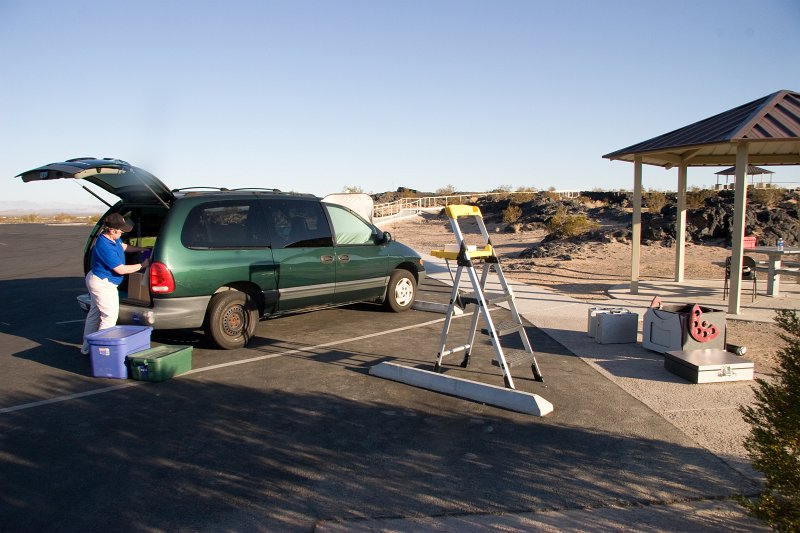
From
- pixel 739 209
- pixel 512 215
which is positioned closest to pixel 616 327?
pixel 739 209

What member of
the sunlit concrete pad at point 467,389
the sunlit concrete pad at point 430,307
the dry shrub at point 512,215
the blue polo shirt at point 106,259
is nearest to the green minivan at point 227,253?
the blue polo shirt at point 106,259

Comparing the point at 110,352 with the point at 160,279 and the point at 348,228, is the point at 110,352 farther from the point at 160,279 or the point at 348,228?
the point at 348,228

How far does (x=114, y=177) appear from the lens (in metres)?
7.46

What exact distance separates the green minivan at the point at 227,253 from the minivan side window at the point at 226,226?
13mm

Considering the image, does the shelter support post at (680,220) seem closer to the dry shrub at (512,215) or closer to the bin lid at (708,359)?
the bin lid at (708,359)

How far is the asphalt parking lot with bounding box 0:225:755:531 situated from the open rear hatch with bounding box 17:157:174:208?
2090 millimetres

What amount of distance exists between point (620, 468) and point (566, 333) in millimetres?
4389

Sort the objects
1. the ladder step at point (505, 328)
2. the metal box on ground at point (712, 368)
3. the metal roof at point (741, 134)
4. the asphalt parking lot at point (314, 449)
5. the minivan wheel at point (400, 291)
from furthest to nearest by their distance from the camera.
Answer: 1. the minivan wheel at point (400, 291)
2. the metal roof at point (741, 134)
3. the metal box on ground at point (712, 368)
4. the ladder step at point (505, 328)
5. the asphalt parking lot at point (314, 449)

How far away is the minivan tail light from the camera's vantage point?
6.97 metres

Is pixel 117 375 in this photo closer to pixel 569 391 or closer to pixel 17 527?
pixel 17 527

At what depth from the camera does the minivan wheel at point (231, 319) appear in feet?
24.6

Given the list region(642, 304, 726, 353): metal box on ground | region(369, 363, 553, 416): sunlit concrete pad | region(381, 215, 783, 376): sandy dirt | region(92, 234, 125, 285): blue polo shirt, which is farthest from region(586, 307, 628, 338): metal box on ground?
region(92, 234, 125, 285): blue polo shirt

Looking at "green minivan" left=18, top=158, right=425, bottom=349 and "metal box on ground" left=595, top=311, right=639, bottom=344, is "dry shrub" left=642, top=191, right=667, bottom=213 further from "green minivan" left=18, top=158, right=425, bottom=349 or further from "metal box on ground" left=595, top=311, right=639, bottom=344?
"green minivan" left=18, top=158, right=425, bottom=349

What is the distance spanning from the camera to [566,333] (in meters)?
8.62
